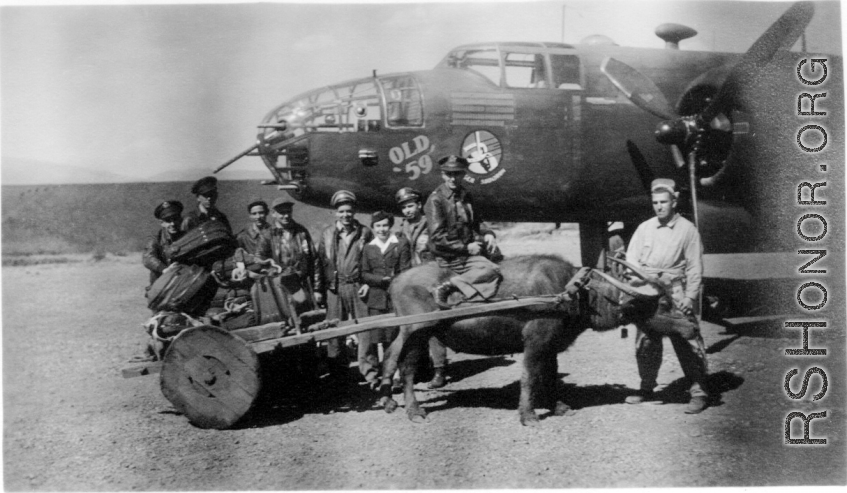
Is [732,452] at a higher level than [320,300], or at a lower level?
lower

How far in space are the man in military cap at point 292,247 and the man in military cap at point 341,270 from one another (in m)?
0.11

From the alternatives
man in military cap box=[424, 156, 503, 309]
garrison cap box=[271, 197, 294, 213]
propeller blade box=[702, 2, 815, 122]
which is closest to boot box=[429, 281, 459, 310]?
man in military cap box=[424, 156, 503, 309]

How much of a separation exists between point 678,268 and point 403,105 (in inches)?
165

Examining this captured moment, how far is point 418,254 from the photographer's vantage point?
29.8 ft

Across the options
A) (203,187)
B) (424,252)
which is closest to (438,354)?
(424,252)

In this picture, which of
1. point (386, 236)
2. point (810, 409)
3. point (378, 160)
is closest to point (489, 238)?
point (386, 236)

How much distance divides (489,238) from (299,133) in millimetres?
3113

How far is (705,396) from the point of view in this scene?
24.0ft

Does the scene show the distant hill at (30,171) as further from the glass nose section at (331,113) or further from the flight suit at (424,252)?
the flight suit at (424,252)

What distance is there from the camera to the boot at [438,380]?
8508 mm

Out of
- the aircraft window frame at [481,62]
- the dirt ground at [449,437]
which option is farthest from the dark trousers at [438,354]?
the aircraft window frame at [481,62]

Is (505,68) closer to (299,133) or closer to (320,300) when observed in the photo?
(299,133)

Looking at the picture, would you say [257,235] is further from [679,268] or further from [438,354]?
[679,268]

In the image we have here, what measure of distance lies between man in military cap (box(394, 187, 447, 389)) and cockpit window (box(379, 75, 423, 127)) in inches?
37.0
